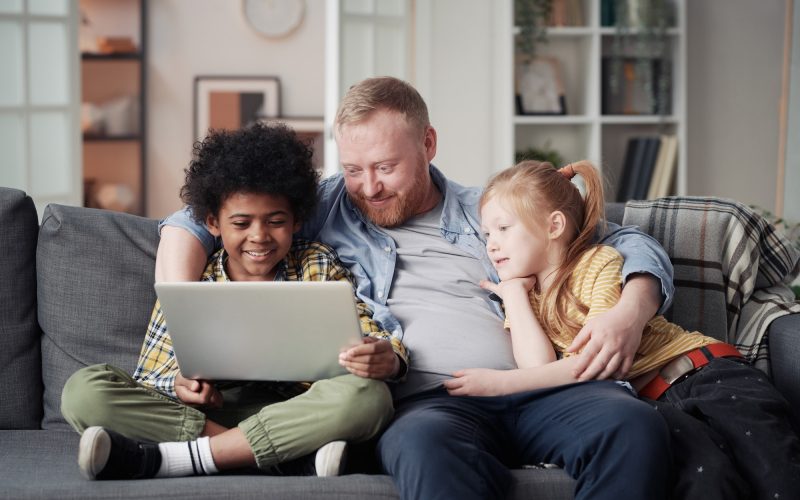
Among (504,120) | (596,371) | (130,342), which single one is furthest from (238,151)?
(504,120)

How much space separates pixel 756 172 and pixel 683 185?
0.48 metres

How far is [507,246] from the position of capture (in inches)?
73.9

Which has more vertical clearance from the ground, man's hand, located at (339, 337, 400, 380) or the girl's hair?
the girl's hair

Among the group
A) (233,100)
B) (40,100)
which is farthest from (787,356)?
(233,100)

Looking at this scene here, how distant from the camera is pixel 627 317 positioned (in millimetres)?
1745

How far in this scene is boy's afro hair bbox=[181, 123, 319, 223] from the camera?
6.12 feet

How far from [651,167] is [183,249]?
2920 millimetres

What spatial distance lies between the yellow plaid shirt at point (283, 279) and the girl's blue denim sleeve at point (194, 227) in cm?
3

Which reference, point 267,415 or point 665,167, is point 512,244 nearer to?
point 267,415

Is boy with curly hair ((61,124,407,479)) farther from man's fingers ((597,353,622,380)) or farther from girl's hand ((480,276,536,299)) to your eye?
man's fingers ((597,353,622,380))

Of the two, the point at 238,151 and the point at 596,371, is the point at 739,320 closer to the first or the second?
the point at 596,371

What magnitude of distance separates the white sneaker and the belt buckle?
666mm

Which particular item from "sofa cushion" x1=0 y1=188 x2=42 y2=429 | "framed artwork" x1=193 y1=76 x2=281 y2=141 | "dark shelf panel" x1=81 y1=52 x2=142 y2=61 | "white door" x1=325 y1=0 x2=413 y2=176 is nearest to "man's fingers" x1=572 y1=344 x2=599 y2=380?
"sofa cushion" x1=0 y1=188 x2=42 y2=429

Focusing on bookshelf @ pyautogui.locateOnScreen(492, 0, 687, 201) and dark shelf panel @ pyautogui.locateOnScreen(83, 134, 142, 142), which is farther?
dark shelf panel @ pyautogui.locateOnScreen(83, 134, 142, 142)
